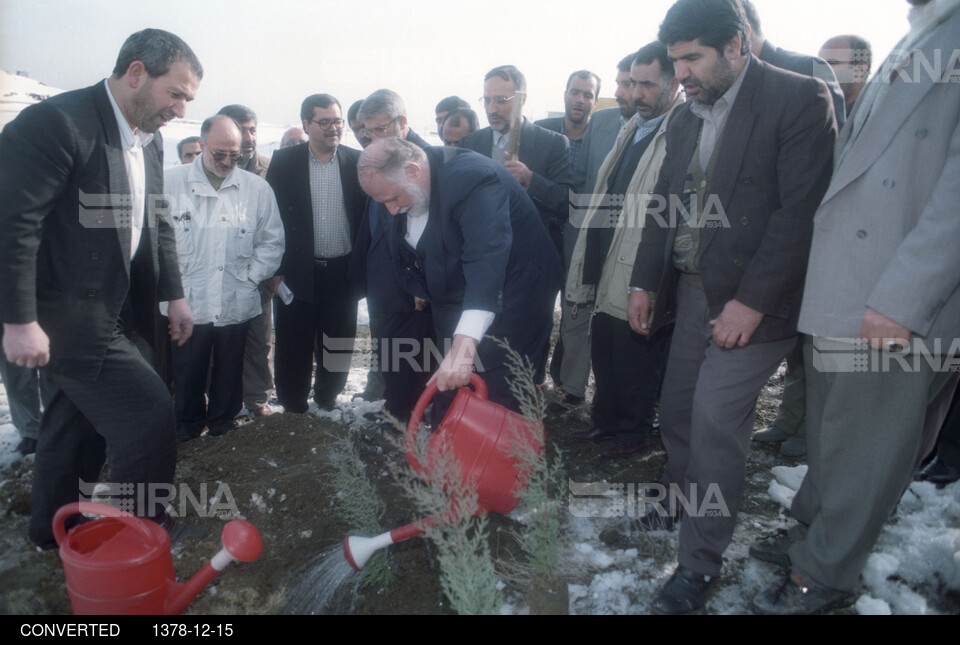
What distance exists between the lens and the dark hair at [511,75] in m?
4.37

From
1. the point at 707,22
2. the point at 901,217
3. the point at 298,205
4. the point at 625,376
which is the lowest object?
the point at 625,376

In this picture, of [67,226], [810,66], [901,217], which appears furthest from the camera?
[810,66]

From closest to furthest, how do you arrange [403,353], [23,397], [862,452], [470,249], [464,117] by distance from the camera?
[862,452] → [470,249] → [23,397] → [403,353] → [464,117]

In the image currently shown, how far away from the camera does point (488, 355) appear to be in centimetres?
Answer: 284

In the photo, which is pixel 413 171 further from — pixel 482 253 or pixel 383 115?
pixel 383 115

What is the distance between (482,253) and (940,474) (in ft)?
8.66

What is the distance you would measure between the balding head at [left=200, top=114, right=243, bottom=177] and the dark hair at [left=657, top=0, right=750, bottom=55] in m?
2.48

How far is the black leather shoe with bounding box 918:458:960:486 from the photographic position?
306cm

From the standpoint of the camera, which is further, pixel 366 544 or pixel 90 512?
pixel 366 544

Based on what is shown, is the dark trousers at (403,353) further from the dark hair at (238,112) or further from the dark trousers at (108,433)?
the dark hair at (238,112)

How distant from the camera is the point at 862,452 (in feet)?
6.40

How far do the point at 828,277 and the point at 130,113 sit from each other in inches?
104

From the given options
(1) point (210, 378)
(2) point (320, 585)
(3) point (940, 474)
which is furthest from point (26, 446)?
(3) point (940, 474)
